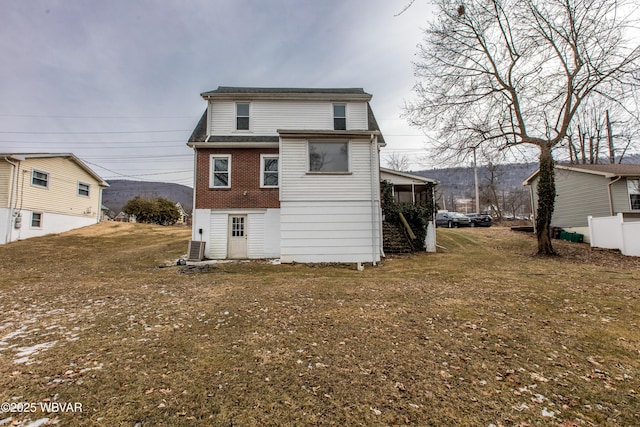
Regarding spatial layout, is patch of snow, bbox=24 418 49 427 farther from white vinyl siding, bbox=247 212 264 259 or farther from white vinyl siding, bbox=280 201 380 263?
white vinyl siding, bbox=247 212 264 259

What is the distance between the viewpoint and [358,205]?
1092 centimetres

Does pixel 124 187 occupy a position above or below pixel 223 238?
above

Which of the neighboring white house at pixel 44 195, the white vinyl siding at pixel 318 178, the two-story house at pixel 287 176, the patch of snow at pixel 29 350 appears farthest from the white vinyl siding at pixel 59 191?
the patch of snow at pixel 29 350

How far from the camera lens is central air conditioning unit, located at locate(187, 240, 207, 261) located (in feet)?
37.8

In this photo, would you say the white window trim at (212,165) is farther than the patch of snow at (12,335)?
Yes

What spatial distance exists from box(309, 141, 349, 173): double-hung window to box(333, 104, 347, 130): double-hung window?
297cm

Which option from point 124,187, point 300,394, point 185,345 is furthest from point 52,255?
point 124,187

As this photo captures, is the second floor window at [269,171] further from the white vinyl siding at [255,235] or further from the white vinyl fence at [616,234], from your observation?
the white vinyl fence at [616,234]

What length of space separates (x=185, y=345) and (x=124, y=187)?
71215 millimetres

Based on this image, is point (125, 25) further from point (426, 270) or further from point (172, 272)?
point (426, 270)

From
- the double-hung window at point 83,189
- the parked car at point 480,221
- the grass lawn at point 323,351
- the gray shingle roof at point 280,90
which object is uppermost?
the gray shingle roof at point 280,90

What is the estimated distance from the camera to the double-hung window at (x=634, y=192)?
A: 1530 cm

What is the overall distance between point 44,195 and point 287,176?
1806 centimetres

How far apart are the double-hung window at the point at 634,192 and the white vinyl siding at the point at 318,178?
16.0 meters
